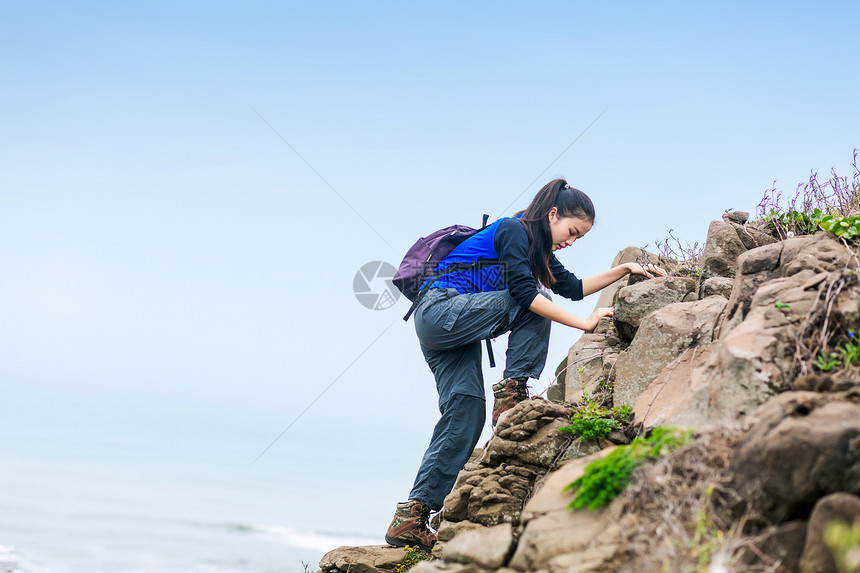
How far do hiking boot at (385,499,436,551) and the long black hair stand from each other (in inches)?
87.9

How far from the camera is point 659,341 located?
18.5 ft

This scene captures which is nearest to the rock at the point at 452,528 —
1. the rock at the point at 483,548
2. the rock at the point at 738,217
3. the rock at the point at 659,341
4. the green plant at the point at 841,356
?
the rock at the point at 483,548

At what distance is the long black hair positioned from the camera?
6270mm

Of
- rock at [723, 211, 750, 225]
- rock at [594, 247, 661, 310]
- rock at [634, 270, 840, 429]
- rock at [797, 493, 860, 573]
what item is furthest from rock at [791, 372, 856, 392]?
rock at [594, 247, 661, 310]

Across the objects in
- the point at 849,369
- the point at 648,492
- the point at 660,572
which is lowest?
the point at 660,572

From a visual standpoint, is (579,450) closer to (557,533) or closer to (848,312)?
(557,533)

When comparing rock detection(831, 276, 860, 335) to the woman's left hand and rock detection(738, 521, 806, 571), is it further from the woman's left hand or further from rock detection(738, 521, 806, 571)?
the woman's left hand

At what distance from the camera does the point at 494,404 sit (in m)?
6.13

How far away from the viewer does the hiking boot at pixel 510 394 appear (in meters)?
5.99

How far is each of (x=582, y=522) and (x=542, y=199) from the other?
3279 millimetres

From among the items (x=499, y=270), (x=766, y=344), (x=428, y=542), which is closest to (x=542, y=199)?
(x=499, y=270)

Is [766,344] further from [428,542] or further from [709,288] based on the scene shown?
[428,542]

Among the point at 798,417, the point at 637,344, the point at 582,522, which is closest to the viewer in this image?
the point at 798,417

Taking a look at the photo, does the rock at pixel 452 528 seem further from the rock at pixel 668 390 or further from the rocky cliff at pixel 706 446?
the rock at pixel 668 390
